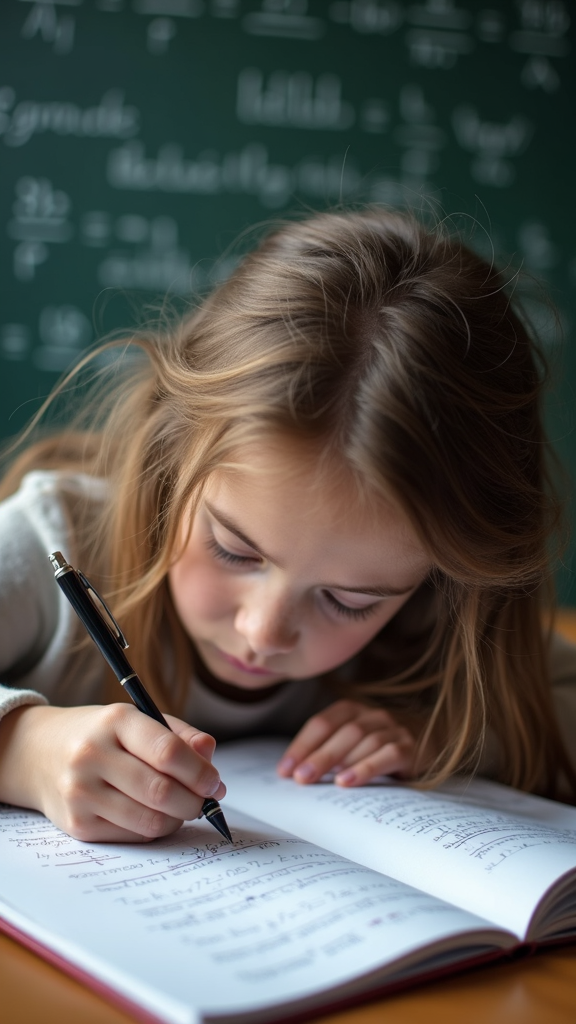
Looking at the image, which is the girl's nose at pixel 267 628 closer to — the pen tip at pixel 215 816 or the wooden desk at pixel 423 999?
the pen tip at pixel 215 816

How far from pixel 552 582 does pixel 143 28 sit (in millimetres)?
1299

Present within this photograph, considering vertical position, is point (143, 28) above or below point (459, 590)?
above

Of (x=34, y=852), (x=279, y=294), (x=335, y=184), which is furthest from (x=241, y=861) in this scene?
(x=335, y=184)

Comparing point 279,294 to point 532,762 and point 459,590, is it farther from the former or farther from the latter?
point 532,762

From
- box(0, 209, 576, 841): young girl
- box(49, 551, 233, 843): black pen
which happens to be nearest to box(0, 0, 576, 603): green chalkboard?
box(0, 209, 576, 841): young girl

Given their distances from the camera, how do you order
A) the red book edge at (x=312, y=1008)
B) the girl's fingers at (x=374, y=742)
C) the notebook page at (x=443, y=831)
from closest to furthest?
the red book edge at (x=312, y=1008) < the notebook page at (x=443, y=831) < the girl's fingers at (x=374, y=742)

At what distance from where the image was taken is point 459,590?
815 mm

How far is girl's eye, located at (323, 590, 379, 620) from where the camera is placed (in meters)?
0.76

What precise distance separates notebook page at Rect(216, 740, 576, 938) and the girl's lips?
0.28 feet

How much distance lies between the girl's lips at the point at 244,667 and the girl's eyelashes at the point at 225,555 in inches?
4.0

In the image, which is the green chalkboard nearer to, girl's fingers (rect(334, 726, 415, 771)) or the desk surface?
girl's fingers (rect(334, 726, 415, 771))

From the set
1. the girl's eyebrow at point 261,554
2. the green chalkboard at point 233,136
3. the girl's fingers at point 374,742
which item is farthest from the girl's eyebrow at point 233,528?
the green chalkboard at point 233,136

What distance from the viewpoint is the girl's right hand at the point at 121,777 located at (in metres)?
0.60

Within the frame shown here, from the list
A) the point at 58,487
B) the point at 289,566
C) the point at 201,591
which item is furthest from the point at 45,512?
the point at 289,566
